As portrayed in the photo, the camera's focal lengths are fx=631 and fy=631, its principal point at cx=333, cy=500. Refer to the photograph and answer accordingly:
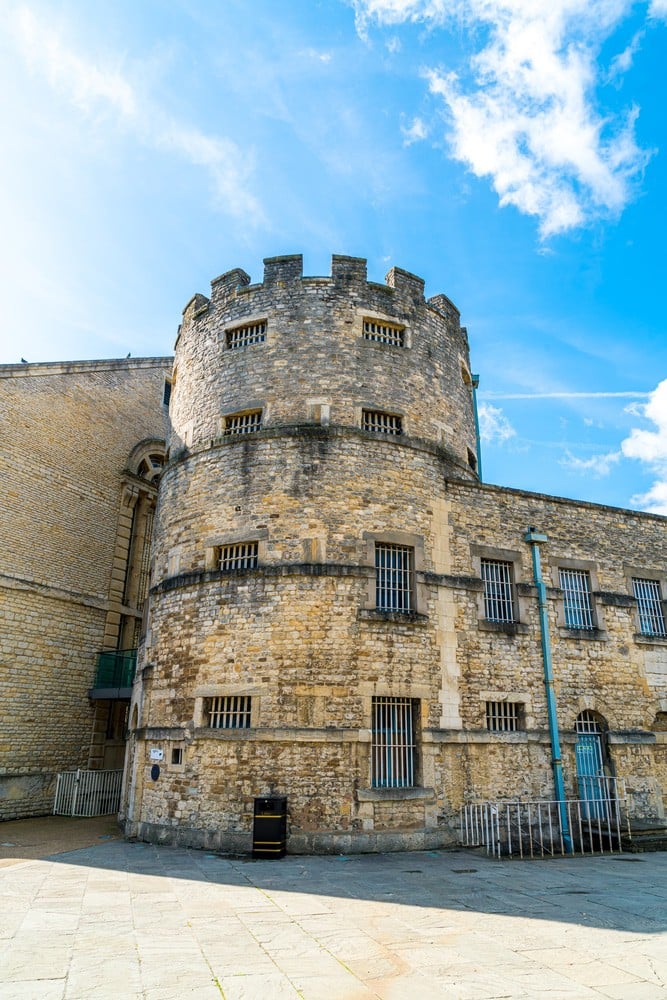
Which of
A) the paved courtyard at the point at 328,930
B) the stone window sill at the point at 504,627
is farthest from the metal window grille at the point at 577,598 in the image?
the paved courtyard at the point at 328,930

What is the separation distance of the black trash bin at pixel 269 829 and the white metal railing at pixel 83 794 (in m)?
7.56

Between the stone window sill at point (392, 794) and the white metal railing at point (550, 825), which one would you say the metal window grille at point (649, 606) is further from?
the stone window sill at point (392, 794)

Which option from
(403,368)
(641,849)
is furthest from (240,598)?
(641,849)

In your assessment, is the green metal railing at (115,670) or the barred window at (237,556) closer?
the barred window at (237,556)

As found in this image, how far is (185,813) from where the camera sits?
36.6 feet

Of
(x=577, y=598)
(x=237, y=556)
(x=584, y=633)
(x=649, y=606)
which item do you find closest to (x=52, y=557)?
(x=237, y=556)

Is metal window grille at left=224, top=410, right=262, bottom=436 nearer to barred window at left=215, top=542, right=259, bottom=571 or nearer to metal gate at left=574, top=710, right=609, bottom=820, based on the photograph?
barred window at left=215, top=542, right=259, bottom=571

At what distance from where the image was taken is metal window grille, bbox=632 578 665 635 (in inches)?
586

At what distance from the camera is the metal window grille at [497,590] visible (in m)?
13.2

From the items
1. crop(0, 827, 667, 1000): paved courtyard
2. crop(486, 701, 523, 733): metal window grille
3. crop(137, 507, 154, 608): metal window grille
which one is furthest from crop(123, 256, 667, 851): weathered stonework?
crop(137, 507, 154, 608): metal window grille

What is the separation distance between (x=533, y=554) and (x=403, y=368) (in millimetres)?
5036

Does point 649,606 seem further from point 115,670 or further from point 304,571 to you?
point 115,670

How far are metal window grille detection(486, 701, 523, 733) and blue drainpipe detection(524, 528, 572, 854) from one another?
0.69 meters

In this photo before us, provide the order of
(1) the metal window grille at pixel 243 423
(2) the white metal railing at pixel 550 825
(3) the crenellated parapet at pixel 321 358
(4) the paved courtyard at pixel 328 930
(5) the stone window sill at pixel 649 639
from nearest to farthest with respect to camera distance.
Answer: (4) the paved courtyard at pixel 328 930
(2) the white metal railing at pixel 550 825
(3) the crenellated parapet at pixel 321 358
(1) the metal window grille at pixel 243 423
(5) the stone window sill at pixel 649 639
